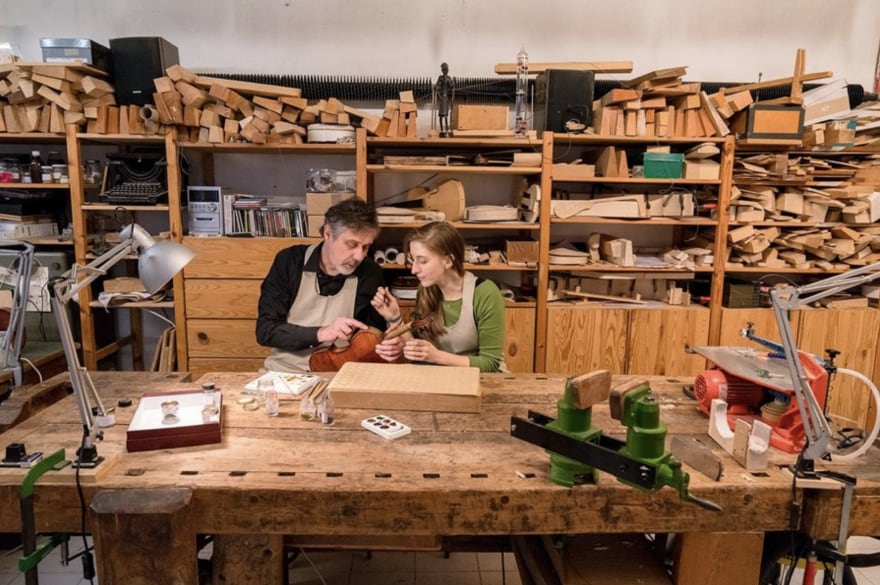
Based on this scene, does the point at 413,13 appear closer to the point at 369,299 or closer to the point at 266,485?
the point at 369,299

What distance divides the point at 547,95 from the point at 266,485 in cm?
273

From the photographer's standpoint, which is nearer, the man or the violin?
the violin

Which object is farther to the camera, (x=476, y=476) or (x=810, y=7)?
(x=810, y=7)

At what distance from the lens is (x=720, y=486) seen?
1.31m

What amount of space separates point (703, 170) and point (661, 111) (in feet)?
1.36

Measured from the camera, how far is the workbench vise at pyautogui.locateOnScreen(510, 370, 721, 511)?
1.16 meters

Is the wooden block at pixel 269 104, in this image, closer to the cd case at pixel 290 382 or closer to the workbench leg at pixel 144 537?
the cd case at pixel 290 382

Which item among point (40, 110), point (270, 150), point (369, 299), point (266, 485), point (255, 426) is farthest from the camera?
point (270, 150)

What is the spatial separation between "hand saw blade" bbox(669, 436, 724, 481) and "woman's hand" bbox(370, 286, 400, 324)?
132cm

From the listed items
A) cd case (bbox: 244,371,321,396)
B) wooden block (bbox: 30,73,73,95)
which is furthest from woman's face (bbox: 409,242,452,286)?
wooden block (bbox: 30,73,73,95)

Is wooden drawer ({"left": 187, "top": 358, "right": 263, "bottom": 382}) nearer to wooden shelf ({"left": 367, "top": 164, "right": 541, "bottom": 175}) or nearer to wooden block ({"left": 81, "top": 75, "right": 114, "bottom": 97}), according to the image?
wooden shelf ({"left": 367, "top": 164, "right": 541, "bottom": 175})

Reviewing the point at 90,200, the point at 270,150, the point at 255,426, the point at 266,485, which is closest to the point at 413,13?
the point at 270,150

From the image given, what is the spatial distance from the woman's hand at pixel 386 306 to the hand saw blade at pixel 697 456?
132 centimetres

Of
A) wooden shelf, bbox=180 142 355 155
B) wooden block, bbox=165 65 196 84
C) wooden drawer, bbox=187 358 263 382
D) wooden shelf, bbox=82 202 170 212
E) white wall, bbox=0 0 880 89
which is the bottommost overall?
wooden drawer, bbox=187 358 263 382
